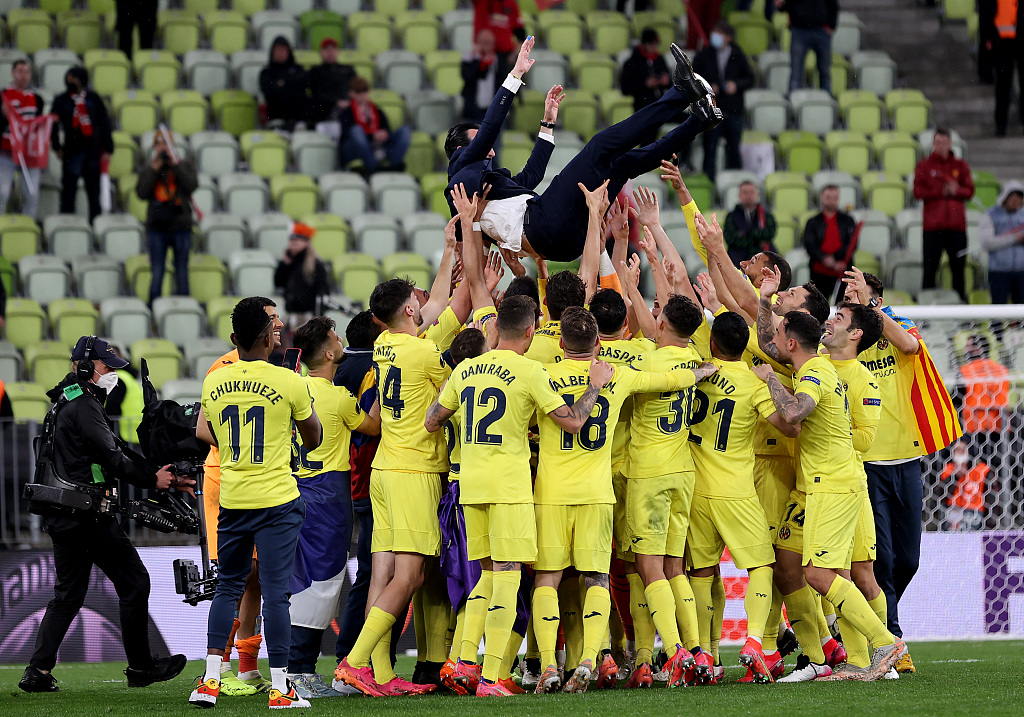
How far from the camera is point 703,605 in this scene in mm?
7289

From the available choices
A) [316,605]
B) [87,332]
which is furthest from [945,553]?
[87,332]

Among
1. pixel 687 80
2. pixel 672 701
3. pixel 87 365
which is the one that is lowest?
pixel 672 701

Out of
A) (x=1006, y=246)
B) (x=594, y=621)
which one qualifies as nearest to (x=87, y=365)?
(x=594, y=621)

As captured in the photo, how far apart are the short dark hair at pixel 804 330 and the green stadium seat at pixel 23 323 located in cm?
906

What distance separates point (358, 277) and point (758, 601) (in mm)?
8062

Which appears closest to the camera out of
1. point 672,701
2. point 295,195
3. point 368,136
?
point 672,701

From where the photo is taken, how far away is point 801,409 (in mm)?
6832

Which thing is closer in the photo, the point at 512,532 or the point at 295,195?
the point at 512,532

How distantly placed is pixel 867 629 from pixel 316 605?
10.1ft

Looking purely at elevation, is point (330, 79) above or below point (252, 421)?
above

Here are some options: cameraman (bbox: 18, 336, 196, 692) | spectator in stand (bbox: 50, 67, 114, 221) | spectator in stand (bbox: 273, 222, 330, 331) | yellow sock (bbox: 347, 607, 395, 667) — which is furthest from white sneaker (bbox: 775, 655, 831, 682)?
spectator in stand (bbox: 50, 67, 114, 221)

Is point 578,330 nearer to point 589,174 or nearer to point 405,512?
point 589,174

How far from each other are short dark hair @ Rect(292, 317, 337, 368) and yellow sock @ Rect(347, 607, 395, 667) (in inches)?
60.0

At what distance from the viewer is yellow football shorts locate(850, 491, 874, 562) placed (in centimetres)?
725
